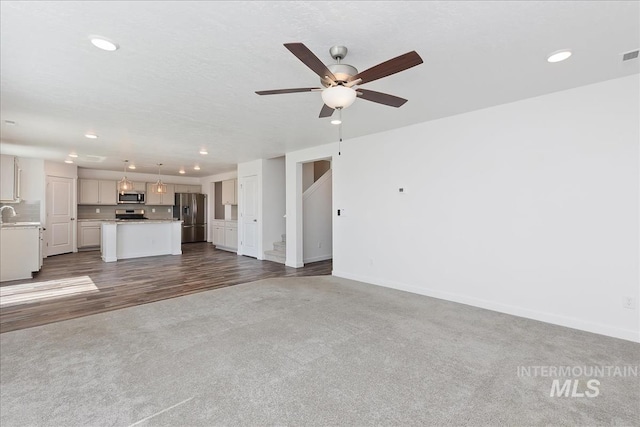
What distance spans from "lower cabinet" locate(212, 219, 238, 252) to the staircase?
1.78 meters

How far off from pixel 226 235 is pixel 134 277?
3.73 meters

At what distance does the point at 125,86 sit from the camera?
3.06 m

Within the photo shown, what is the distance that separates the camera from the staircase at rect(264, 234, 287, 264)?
7082 millimetres

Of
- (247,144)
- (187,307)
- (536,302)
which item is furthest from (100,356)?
(536,302)

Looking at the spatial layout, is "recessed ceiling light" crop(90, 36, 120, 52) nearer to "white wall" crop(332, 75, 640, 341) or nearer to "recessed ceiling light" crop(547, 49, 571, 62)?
"recessed ceiling light" crop(547, 49, 571, 62)

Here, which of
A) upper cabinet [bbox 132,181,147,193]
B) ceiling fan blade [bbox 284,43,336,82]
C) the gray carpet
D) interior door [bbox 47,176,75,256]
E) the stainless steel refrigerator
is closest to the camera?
ceiling fan blade [bbox 284,43,336,82]

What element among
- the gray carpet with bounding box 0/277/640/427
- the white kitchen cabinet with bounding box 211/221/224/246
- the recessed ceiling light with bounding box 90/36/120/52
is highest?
the recessed ceiling light with bounding box 90/36/120/52

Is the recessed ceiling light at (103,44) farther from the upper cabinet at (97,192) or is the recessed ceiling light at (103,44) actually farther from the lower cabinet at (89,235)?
the upper cabinet at (97,192)

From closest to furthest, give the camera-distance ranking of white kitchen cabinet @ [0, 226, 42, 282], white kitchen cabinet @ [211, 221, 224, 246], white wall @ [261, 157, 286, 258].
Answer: white kitchen cabinet @ [0, 226, 42, 282]
white wall @ [261, 157, 286, 258]
white kitchen cabinet @ [211, 221, 224, 246]

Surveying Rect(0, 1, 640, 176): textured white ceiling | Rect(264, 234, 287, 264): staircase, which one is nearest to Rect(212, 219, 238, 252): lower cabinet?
Rect(264, 234, 287, 264): staircase

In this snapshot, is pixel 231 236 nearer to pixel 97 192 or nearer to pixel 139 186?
pixel 139 186

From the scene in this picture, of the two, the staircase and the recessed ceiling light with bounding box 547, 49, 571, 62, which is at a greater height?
the recessed ceiling light with bounding box 547, 49, 571, 62

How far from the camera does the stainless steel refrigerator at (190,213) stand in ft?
34.5

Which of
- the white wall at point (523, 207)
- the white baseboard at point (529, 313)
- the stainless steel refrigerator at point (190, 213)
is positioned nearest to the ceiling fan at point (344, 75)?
the white wall at point (523, 207)
